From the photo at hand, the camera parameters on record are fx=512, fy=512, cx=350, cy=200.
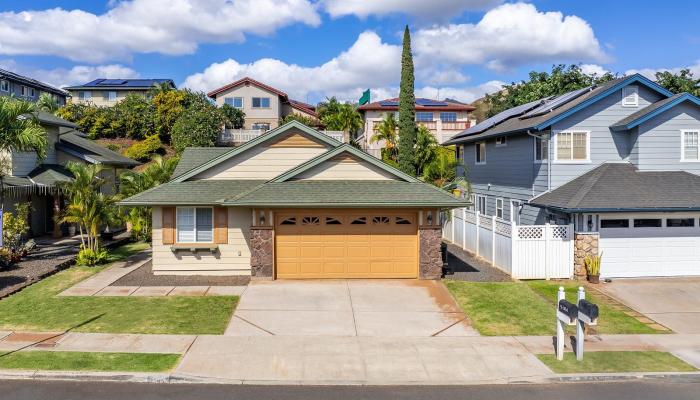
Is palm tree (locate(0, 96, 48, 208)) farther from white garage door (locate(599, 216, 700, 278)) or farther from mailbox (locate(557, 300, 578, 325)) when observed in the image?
white garage door (locate(599, 216, 700, 278))

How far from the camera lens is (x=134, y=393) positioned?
8.84m

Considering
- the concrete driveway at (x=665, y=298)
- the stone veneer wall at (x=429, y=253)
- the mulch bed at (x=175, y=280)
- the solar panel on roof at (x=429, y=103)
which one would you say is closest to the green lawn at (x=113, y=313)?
the mulch bed at (x=175, y=280)

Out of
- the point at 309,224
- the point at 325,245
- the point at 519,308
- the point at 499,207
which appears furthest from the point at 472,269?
the point at 499,207

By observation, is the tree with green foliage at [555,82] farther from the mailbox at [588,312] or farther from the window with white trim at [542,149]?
the mailbox at [588,312]

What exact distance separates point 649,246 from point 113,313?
16978 millimetres

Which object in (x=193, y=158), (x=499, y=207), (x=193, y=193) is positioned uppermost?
(x=193, y=158)

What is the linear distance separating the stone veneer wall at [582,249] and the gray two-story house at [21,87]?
53.3 metres

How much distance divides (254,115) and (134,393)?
45.9 metres

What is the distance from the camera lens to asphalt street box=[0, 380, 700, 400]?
28.8ft

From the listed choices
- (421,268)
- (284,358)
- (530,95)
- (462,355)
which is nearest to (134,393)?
(284,358)

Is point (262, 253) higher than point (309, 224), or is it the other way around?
point (309, 224)

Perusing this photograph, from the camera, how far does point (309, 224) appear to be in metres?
17.1

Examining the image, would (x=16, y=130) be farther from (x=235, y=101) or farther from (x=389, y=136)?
(x=235, y=101)

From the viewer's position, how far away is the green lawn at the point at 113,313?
12195mm
